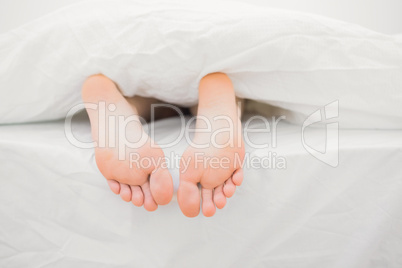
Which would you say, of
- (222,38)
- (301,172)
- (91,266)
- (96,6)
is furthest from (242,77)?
(91,266)

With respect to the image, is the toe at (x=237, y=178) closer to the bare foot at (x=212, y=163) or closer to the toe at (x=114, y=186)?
the bare foot at (x=212, y=163)

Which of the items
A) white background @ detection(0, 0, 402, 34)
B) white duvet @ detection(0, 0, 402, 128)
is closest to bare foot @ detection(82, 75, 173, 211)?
white duvet @ detection(0, 0, 402, 128)

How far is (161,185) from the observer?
41 cm

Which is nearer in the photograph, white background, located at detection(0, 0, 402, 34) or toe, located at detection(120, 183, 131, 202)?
toe, located at detection(120, 183, 131, 202)

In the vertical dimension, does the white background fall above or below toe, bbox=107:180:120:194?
above

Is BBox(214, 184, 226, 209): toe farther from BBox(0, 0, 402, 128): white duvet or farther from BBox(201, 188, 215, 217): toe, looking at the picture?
BBox(0, 0, 402, 128): white duvet

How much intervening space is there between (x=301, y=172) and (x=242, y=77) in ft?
0.63

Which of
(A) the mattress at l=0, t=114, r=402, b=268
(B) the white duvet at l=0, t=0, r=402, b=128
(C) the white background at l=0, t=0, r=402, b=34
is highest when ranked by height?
(C) the white background at l=0, t=0, r=402, b=34

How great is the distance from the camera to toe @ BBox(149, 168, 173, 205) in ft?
1.34

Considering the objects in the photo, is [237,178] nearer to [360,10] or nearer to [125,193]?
[125,193]

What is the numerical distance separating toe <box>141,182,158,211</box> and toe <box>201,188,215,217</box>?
0.07 metres

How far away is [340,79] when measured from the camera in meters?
0.50

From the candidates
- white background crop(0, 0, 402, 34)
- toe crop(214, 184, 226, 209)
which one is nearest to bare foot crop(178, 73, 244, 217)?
toe crop(214, 184, 226, 209)

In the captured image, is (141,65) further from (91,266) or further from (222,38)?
(91,266)
